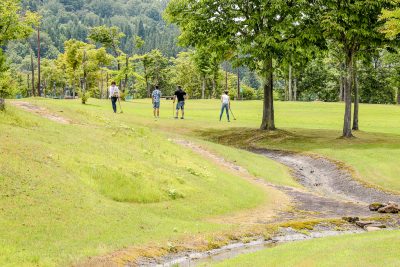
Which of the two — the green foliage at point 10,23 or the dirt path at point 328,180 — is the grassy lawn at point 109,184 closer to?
the dirt path at point 328,180

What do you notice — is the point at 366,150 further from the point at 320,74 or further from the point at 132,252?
the point at 320,74

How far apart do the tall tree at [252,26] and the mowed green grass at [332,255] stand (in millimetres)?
24857

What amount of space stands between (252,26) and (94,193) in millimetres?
25669

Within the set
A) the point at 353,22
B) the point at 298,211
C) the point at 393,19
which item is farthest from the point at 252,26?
the point at 298,211

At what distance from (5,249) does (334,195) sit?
57.7 ft

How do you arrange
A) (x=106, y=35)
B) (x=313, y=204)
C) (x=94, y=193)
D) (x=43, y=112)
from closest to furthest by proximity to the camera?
(x=94, y=193) → (x=313, y=204) → (x=43, y=112) → (x=106, y=35)

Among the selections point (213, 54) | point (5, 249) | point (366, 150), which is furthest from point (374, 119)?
point (5, 249)

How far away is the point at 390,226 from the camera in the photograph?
57.4 feet

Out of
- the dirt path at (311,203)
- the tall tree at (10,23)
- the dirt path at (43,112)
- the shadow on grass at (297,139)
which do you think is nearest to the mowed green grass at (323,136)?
the shadow on grass at (297,139)

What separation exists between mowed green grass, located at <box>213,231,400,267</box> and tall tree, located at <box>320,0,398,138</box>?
23.8 meters

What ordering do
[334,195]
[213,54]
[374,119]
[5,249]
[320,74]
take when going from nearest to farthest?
[5,249], [334,195], [213,54], [374,119], [320,74]

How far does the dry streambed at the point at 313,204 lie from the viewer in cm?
1358

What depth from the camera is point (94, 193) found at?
52.8 feet

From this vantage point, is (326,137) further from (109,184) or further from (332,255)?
(332,255)
